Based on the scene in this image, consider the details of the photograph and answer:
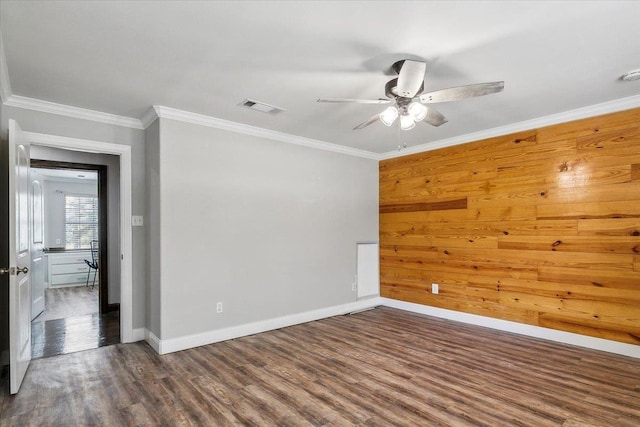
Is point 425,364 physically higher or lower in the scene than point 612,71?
lower

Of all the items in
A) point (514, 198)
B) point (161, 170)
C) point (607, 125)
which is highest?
point (607, 125)

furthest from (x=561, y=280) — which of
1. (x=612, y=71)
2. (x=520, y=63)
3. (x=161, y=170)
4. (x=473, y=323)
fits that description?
(x=161, y=170)

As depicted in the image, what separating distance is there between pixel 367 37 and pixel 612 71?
2.13 metres

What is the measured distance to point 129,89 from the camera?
3008 mm

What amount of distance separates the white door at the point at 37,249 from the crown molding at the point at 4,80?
1.10 meters

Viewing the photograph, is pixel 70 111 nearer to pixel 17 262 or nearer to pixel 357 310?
pixel 17 262

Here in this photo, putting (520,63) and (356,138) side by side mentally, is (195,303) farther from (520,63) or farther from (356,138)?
(520,63)

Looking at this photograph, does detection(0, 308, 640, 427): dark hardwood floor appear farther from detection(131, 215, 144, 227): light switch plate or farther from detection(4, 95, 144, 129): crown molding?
detection(4, 95, 144, 129): crown molding

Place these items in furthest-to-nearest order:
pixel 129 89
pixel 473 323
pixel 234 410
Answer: pixel 473 323 → pixel 129 89 → pixel 234 410

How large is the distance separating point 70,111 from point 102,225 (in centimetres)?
232

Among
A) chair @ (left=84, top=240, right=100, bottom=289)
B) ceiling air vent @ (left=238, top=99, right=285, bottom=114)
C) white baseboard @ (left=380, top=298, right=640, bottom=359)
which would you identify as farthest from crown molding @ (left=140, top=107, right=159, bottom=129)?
chair @ (left=84, top=240, right=100, bottom=289)

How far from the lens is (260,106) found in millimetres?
3459

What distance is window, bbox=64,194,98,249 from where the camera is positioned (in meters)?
8.14

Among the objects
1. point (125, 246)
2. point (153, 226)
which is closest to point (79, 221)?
point (125, 246)
